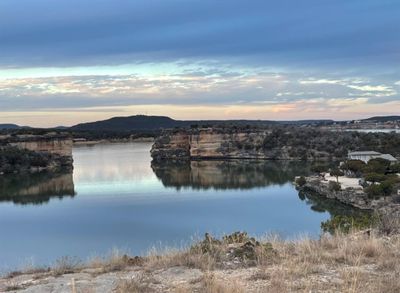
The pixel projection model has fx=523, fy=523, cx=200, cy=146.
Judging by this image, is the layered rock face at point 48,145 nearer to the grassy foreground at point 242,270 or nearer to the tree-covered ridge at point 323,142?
the tree-covered ridge at point 323,142

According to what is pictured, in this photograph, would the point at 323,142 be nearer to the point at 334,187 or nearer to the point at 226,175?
the point at 226,175

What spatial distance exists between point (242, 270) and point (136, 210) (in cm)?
2661

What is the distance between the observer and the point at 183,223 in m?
26.3

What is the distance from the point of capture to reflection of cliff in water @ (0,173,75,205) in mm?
41812

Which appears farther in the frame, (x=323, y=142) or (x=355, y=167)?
(x=323, y=142)

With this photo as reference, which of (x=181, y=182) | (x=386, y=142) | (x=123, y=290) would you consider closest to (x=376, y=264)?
(x=123, y=290)

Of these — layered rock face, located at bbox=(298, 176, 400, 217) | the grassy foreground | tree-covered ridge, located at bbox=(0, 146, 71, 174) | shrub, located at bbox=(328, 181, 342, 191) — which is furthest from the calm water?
tree-covered ridge, located at bbox=(0, 146, 71, 174)

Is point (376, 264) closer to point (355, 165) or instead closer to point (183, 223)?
point (183, 223)

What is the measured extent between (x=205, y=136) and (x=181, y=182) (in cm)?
3408

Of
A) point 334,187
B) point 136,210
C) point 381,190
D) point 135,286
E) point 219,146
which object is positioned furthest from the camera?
point 219,146

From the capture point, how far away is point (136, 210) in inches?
1256

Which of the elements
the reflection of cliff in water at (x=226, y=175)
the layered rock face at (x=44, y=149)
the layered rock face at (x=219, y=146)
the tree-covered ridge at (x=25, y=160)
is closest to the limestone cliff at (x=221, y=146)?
the layered rock face at (x=219, y=146)

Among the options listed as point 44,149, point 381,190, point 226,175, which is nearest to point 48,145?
point 44,149

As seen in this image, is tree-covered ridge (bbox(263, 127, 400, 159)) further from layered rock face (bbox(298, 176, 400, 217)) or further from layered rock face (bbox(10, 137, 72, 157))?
layered rock face (bbox(298, 176, 400, 217))
